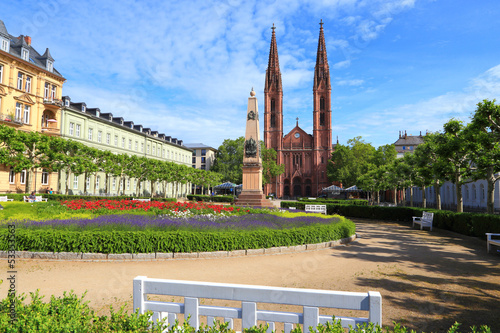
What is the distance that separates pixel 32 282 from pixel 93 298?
2.10 meters

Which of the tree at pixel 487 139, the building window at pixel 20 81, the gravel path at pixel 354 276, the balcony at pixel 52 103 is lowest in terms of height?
the gravel path at pixel 354 276

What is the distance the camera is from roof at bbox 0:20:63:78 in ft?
112

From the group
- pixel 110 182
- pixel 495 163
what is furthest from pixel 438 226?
pixel 110 182

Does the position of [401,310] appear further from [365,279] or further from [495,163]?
[495,163]

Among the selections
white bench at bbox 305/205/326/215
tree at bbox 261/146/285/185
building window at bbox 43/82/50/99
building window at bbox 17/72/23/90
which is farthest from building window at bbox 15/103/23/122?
tree at bbox 261/146/285/185

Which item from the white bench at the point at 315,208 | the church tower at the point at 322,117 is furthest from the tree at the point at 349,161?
the white bench at the point at 315,208

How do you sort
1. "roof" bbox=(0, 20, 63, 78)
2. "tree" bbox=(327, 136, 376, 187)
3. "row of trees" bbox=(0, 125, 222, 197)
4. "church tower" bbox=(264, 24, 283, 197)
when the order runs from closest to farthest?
1. "row of trees" bbox=(0, 125, 222, 197)
2. "roof" bbox=(0, 20, 63, 78)
3. "tree" bbox=(327, 136, 376, 187)
4. "church tower" bbox=(264, 24, 283, 197)

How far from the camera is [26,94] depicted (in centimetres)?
3506

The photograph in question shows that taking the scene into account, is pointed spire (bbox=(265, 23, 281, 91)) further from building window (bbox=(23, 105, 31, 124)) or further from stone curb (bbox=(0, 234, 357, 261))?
stone curb (bbox=(0, 234, 357, 261))

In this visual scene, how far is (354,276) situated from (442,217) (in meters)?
12.6

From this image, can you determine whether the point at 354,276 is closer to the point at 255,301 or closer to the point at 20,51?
the point at 255,301

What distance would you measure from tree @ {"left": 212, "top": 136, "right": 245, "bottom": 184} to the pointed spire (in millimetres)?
18714

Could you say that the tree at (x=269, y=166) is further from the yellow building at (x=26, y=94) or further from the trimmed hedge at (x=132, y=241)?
the trimmed hedge at (x=132, y=241)

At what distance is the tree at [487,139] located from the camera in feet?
46.3
